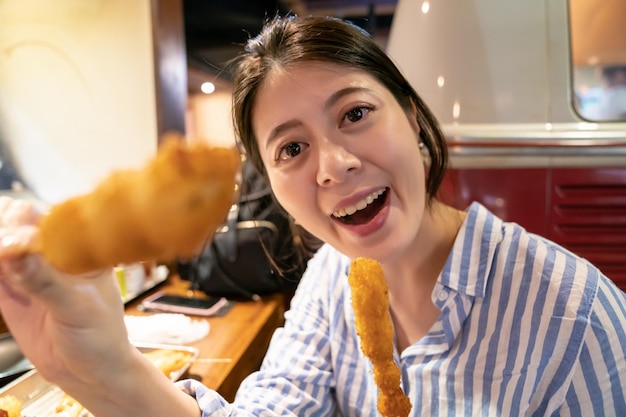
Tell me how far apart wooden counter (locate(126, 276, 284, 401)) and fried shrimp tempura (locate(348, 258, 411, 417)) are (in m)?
0.60

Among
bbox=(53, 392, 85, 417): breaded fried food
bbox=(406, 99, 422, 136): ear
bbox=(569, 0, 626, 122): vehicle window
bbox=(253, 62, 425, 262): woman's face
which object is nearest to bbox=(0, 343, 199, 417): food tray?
bbox=(53, 392, 85, 417): breaded fried food

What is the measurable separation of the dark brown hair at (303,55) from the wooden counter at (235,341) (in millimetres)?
760

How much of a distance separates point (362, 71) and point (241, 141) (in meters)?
0.42

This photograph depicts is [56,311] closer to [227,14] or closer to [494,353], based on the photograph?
[494,353]

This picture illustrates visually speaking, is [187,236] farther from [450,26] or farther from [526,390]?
[450,26]

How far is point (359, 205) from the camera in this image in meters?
0.99

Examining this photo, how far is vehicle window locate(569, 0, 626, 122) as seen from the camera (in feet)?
6.09

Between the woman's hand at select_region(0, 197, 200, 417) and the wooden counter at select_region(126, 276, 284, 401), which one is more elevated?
the woman's hand at select_region(0, 197, 200, 417)

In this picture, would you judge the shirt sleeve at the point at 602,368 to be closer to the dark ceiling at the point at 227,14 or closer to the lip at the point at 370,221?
the lip at the point at 370,221

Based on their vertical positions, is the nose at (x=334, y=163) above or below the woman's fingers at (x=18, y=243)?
above

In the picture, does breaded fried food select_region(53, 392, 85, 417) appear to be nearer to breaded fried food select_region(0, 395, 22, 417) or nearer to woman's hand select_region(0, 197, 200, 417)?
breaded fried food select_region(0, 395, 22, 417)

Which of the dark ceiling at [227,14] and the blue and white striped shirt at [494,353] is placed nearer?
the blue and white striped shirt at [494,353]

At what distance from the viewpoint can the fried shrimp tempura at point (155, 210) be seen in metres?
0.40

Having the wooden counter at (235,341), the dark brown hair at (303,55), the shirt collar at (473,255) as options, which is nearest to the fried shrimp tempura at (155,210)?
the dark brown hair at (303,55)
